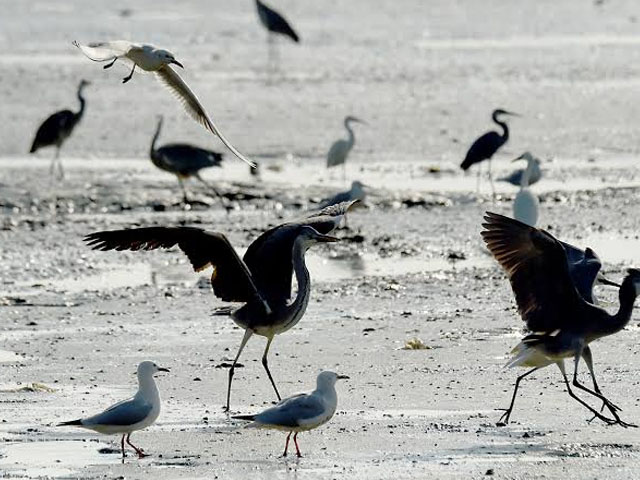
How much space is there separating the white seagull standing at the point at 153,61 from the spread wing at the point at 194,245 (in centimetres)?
181

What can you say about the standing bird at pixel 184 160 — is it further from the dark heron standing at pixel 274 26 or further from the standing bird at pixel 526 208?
the dark heron standing at pixel 274 26

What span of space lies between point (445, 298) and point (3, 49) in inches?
854

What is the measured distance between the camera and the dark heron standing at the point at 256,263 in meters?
9.23

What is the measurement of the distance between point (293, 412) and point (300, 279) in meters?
1.77

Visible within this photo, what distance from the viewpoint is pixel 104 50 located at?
1111cm

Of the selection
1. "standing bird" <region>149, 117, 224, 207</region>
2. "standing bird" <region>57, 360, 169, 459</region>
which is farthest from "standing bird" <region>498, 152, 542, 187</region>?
"standing bird" <region>57, 360, 169, 459</region>

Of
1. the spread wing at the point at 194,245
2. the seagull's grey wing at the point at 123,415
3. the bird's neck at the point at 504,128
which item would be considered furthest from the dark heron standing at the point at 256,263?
the bird's neck at the point at 504,128

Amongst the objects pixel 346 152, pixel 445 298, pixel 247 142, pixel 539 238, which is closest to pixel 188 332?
pixel 445 298

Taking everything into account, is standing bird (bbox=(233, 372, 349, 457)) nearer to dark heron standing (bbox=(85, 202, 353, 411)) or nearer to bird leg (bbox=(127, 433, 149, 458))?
bird leg (bbox=(127, 433, 149, 458))

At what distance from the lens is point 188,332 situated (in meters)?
11.6

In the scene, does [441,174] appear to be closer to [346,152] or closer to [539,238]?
[346,152]

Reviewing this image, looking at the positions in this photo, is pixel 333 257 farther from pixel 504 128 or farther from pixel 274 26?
pixel 274 26

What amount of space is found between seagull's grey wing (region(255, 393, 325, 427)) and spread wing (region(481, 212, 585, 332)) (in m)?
1.76

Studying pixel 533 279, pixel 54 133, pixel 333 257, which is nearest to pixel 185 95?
pixel 333 257
